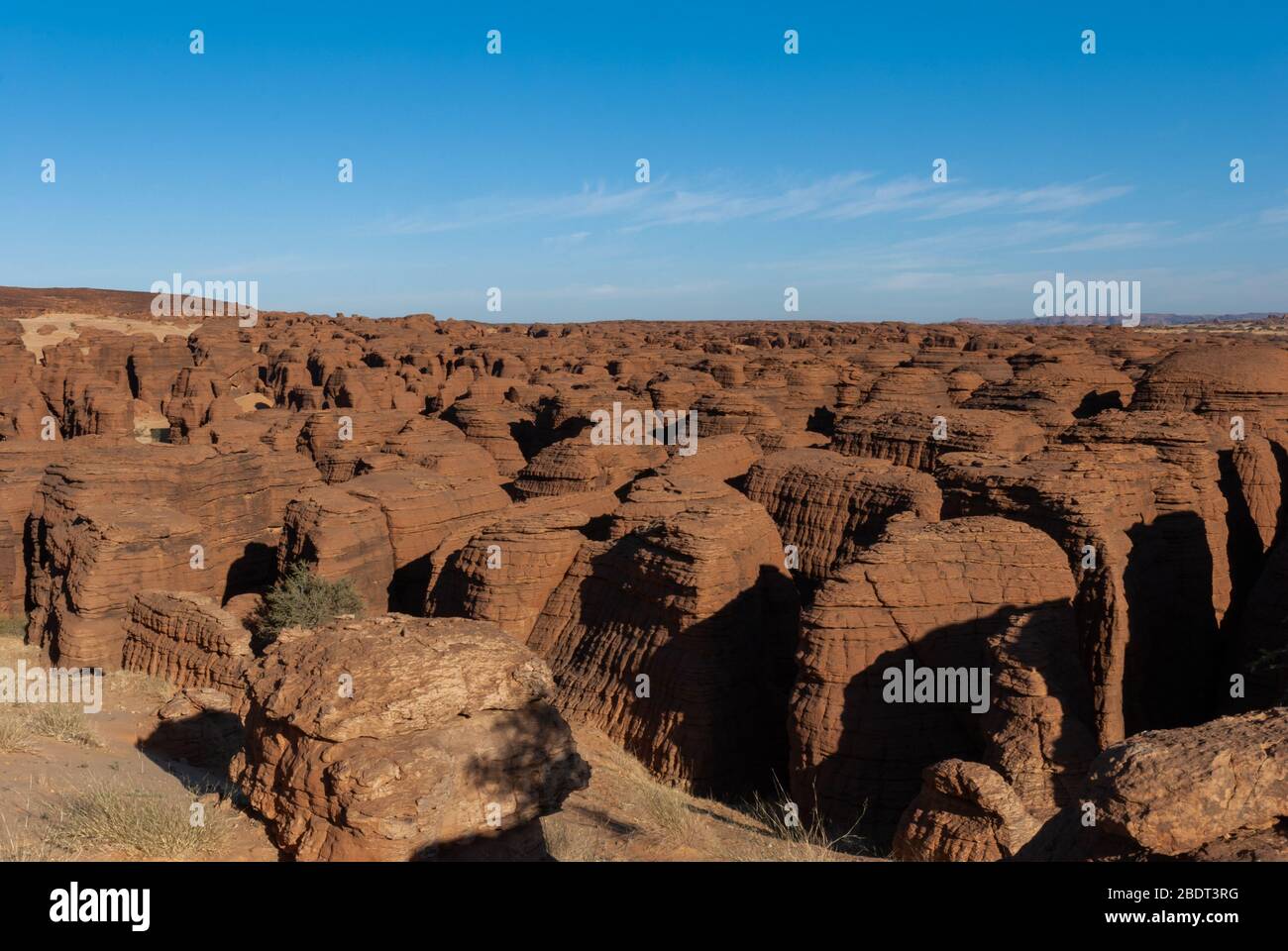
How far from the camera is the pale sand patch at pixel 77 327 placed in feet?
256

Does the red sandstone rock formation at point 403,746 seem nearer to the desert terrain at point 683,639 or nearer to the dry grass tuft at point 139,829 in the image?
the desert terrain at point 683,639

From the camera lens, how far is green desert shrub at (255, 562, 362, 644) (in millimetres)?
17000

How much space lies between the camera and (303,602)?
56.4ft

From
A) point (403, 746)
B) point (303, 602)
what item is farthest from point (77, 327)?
point (403, 746)

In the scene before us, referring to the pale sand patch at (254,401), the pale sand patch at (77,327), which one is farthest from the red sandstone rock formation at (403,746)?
the pale sand patch at (77,327)

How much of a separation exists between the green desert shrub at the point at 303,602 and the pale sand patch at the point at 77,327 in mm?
70218

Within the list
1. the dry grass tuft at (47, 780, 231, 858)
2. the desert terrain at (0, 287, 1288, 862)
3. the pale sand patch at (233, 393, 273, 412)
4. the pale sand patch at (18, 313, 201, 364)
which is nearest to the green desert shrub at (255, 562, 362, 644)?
the desert terrain at (0, 287, 1288, 862)

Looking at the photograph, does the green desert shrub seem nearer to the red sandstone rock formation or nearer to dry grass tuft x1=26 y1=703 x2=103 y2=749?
dry grass tuft x1=26 y1=703 x2=103 y2=749

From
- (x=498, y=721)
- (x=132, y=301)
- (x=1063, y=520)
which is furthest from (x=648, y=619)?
(x=132, y=301)

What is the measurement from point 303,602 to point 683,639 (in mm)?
7674

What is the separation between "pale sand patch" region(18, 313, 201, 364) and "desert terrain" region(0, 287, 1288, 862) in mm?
61563

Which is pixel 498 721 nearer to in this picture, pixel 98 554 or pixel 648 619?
pixel 648 619

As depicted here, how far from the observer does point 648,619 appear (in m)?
14.9

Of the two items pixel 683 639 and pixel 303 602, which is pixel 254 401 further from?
pixel 683 639
